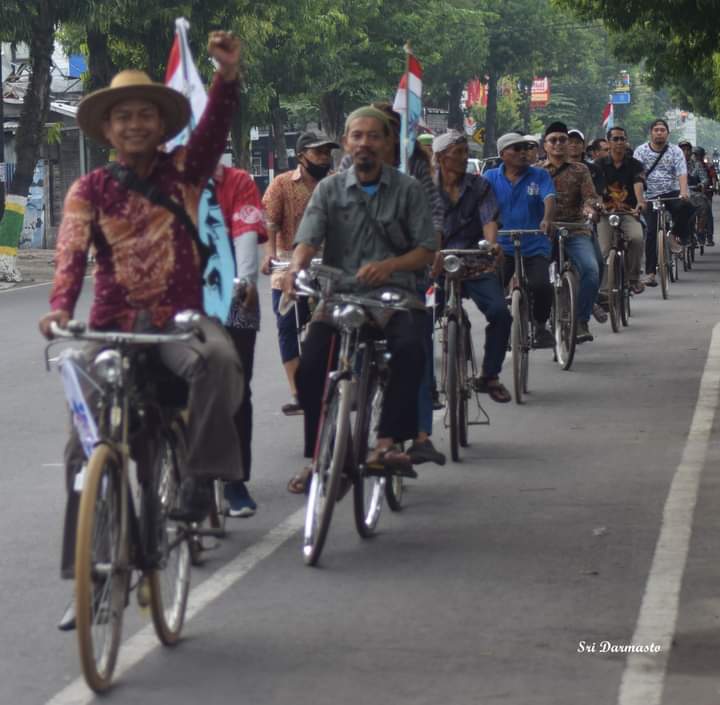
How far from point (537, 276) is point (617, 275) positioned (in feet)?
15.2

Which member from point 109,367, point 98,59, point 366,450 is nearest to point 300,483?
point 366,450

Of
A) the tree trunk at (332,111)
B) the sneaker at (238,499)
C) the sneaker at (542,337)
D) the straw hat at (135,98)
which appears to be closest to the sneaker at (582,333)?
the sneaker at (542,337)

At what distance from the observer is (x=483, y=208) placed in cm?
1059

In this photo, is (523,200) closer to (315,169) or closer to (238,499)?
(315,169)

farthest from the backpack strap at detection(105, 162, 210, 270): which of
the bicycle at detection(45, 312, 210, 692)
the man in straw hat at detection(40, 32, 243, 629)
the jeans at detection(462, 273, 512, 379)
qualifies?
the jeans at detection(462, 273, 512, 379)

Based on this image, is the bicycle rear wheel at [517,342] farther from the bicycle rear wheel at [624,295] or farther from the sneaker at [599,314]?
the bicycle rear wheel at [624,295]

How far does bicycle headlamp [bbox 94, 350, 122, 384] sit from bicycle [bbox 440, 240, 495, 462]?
426cm

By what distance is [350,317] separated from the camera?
7262mm

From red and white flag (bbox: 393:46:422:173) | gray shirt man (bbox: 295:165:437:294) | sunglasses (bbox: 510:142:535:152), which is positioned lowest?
gray shirt man (bbox: 295:165:437:294)

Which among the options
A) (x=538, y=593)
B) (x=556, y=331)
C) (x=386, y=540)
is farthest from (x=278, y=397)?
(x=538, y=593)

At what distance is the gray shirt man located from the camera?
769 cm

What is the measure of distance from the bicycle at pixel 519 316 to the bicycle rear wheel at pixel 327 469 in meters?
4.91

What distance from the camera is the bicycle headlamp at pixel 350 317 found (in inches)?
286

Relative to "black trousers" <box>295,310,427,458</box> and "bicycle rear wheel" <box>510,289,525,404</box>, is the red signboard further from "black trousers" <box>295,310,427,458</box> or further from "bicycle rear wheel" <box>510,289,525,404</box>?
"black trousers" <box>295,310,427,458</box>
